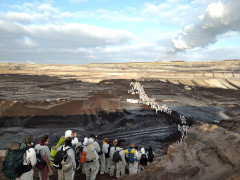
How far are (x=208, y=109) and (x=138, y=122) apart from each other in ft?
41.2

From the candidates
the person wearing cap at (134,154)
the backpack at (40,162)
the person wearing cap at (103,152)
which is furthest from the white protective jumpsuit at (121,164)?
the backpack at (40,162)

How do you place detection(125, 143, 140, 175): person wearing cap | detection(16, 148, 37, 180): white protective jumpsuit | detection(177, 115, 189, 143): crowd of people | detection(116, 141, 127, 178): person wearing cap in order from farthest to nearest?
detection(177, 115, 189, 143): crowd of people
detection(125, 143, 140, 175): person wearing cap
detection(116, 141, 127, 178): person wearing cap
detection(16, 148, 37, 180): white protective jumpsuit

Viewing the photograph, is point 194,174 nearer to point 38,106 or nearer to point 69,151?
point 69,151

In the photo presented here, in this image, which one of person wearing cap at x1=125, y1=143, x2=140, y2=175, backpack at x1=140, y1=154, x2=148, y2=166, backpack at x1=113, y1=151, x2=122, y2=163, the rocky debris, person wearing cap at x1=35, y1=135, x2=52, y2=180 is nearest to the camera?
the rocky debris

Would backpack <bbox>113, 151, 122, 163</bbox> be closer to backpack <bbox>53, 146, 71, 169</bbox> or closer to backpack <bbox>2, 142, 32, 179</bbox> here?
backpack <bbox>53, 146, 71, 169</bbox>

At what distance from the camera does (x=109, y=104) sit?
84.7 ft

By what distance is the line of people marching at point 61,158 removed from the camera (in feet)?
14.5

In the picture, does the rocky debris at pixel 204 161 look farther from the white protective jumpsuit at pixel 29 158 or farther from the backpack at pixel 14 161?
the backpack at pixel 14 161

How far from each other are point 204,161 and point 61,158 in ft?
13.0

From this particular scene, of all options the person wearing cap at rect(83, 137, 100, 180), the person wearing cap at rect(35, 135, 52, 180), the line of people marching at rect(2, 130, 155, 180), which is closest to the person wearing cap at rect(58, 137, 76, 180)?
the line of people marching at rect(2, 130, 155, 180)

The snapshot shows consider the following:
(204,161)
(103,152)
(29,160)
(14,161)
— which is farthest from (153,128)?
(14,161)

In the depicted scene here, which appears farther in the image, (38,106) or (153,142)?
(38,106)

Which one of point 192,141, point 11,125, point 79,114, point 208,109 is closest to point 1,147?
point 11,125

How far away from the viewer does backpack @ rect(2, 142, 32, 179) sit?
14.2 ft
